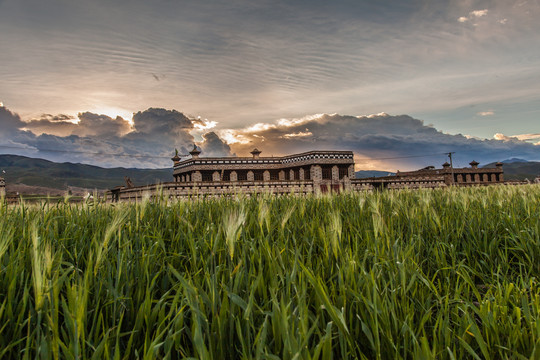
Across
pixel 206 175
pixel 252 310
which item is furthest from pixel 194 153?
pixel 252 310

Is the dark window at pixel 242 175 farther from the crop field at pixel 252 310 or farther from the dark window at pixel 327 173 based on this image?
the crop field at pixel 252 310

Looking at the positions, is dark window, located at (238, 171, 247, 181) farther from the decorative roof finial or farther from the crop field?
the crop field

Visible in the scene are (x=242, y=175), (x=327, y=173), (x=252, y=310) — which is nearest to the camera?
(x=252, y=310)

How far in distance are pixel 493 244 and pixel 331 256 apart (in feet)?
6.70

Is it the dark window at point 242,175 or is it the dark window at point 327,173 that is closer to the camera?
the dark window at point 327,173

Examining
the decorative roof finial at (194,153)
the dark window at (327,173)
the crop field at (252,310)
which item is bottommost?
the crop field at (252,310)

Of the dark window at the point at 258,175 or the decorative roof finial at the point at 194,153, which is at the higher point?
the decorative roof finial at the point at 194,153

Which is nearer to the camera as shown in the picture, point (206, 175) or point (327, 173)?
point (206, 175)

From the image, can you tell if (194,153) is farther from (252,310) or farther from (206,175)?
(252,310)

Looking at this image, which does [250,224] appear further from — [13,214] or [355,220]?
[13,214]

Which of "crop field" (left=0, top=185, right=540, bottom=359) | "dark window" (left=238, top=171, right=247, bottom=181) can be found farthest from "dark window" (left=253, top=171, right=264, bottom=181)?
"crop field" (left=0, top=185, right=540, bottom=359)

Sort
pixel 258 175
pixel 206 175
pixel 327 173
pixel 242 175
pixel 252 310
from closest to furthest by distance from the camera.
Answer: pixel 252 310, pixel 206 175, pixel 327 173, pixel 242 175, pixel 258 175

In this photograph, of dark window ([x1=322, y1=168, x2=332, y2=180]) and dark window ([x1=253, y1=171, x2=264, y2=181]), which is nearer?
dark window ([x1=322, y1=168, x2=332, y2=180])

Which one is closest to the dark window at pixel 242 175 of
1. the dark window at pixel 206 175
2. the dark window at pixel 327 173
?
the dark window at pixel 206 175
